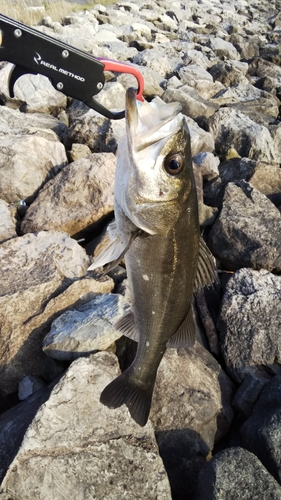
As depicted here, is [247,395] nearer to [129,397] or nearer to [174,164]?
[129,397]

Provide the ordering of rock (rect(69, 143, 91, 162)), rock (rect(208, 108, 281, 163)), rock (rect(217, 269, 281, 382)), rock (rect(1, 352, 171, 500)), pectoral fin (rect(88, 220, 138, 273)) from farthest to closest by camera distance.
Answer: rock (rect(208, 108, 281, 163)) → rock (rect(69, 143, 91, 162)) → rock (rect(217, 269, 281, 382)) → rock (rect(1, 352, 171, 500)) → pectoral fin (rect(88, 220, 138, 273))

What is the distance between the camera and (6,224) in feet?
17.2

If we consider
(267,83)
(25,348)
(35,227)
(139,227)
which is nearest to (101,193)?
(35,227)

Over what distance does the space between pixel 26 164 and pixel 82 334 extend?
318cm

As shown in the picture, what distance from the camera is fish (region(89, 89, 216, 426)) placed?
246cm

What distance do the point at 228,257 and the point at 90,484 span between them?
11.7ft

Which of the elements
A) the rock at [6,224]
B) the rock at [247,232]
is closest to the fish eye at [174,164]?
the rock at [6,224]

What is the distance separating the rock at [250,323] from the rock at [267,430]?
440 millimetres

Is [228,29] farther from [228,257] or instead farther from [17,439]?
[17,439]

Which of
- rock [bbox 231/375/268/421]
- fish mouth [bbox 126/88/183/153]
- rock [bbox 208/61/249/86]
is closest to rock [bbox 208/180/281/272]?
rock [bbox 231/375/268/421]

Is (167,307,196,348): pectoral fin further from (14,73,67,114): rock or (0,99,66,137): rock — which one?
(14,73,67,114): rock

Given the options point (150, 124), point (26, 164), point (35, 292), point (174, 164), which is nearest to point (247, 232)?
point (35, 292)

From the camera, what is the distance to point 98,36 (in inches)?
614

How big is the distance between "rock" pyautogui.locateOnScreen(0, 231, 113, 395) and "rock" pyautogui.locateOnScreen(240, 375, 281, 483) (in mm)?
1846
